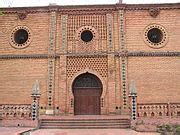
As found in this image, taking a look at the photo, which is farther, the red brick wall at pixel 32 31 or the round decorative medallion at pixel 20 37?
the round decorative medallion at pixel 20 37

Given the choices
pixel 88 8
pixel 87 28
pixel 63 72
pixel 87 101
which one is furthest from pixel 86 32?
pixel 87 101

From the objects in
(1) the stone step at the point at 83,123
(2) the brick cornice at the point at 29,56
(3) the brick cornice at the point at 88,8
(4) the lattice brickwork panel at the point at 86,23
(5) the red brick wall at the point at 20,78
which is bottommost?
(1) the stone step at the point at 83,123

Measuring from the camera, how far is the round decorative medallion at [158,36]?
71.5 ft

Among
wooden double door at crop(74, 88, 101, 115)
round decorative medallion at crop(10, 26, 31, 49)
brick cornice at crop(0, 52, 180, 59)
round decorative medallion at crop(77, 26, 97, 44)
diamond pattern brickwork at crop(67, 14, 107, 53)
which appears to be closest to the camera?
brick cornice at crop(0, 52, 180, 59)

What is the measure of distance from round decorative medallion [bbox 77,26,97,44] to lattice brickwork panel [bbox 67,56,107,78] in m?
1.17

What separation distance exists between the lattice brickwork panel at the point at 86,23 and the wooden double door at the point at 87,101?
348 cm

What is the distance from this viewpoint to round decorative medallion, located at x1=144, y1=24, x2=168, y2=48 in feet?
71.5

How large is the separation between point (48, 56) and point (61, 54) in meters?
0.82

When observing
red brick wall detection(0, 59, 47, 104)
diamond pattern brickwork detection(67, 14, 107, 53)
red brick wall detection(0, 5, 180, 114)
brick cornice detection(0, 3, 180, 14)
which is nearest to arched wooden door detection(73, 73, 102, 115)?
red brick wall detection(0, 5, 180, 114)

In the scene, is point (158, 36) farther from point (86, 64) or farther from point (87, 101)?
point (87, 101)

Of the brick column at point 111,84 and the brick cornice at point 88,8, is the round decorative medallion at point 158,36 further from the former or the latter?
the brick column at point 111,84

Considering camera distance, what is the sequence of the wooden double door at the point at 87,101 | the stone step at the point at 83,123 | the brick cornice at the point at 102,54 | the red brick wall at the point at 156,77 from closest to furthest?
the stone step at the point at 83,123, the red brick wall at the point at 156,77, the brick cornice at the point at 102,54, the wooden double door at the point at 87,101

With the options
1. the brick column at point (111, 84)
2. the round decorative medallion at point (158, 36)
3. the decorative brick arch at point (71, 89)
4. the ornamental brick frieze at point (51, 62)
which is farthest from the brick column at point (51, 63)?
the round decorative medallion at point (158, 36)

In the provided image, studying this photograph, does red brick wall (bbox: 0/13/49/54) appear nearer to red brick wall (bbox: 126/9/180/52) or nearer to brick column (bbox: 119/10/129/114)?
brick column (bbox: 119/10/129/114)
